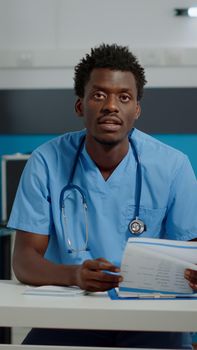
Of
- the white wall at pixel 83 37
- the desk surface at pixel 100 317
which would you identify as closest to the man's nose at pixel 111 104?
the desk surface at pixel 100 317

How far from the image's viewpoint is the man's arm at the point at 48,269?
1.49 metres

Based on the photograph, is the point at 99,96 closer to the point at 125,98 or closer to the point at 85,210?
the point at 125,98

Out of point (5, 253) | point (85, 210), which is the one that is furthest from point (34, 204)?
point (5, 253)

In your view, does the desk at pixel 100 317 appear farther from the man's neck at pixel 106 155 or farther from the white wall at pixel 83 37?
the white wall at pixel 83 37

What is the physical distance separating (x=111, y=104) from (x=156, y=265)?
50 centimetres

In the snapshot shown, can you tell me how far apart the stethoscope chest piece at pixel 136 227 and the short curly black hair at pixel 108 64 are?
1.12ft

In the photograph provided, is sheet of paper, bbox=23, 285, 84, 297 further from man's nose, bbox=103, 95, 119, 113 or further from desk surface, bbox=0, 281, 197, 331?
man's nose, bbox=103, 95, 119, 113

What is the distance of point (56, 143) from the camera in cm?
192

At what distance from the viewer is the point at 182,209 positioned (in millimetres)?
1833

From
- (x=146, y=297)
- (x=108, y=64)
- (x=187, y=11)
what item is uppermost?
(x=187, y=11)

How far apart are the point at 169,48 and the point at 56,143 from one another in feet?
7.75

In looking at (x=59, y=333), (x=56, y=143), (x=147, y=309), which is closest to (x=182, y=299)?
(x=147, y=309)

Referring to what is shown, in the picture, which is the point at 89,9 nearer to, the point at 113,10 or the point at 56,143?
the point at 113,10

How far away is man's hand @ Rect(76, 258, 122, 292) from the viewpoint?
148 cm
